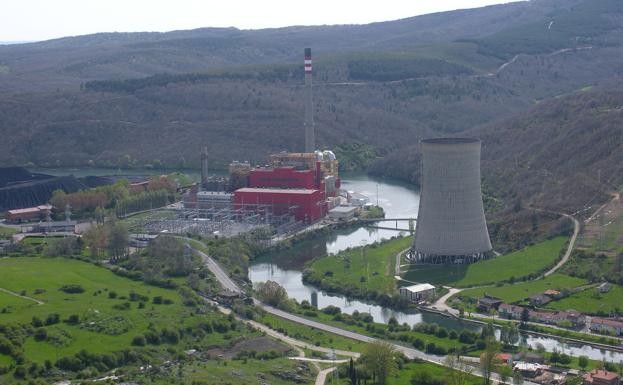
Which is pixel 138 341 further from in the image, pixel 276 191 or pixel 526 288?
pixel 276 191

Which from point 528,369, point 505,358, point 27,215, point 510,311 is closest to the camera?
point 528,369

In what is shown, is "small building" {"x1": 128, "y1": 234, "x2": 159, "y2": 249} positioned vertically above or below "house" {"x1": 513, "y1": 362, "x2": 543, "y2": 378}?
below

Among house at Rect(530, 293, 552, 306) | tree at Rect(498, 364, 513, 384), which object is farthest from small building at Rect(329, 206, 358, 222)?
tree at Rect(498, 364, 513, 384)

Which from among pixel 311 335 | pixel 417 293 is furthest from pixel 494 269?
pixel 311 335

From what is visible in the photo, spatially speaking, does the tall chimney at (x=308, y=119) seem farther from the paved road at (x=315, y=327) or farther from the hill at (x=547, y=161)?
the paved road at (x=315, y=327)

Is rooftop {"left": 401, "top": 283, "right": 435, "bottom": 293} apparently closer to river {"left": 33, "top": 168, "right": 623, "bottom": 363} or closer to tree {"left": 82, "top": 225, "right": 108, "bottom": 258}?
river {"left": 33, "top": 168, "right": 623, "bottom": 363}
